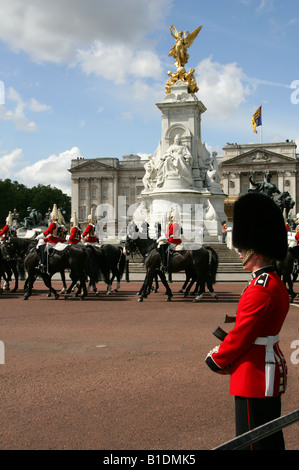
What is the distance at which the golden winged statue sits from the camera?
111 feet

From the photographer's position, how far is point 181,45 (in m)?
33.8

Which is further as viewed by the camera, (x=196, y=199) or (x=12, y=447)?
(x=196, y=199)

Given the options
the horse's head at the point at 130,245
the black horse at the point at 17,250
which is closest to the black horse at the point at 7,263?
the black horse at the point at 17,250

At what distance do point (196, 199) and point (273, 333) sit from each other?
93.3ft

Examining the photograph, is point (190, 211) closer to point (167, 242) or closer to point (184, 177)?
point (184, 177)

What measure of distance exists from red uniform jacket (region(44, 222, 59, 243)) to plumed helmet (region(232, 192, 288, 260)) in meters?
11.3

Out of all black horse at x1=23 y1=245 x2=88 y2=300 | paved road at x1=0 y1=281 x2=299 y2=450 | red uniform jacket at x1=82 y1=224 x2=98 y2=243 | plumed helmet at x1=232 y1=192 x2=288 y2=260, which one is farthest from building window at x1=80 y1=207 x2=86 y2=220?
plumed helmet at x1=232 y1=192 x2=288 y2=260

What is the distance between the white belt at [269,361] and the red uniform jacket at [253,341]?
19mm

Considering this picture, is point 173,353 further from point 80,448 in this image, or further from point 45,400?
point 80,448

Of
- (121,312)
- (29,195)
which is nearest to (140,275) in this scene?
(121,312)

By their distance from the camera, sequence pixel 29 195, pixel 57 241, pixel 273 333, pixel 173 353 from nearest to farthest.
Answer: pixel 273 333, pixel 173 353, pixel 57 241, pixel 29 195

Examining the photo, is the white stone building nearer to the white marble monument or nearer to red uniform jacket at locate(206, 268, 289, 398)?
the white marble monument

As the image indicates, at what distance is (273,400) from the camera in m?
2.96

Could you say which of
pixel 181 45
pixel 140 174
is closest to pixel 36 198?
pixel 140 174
